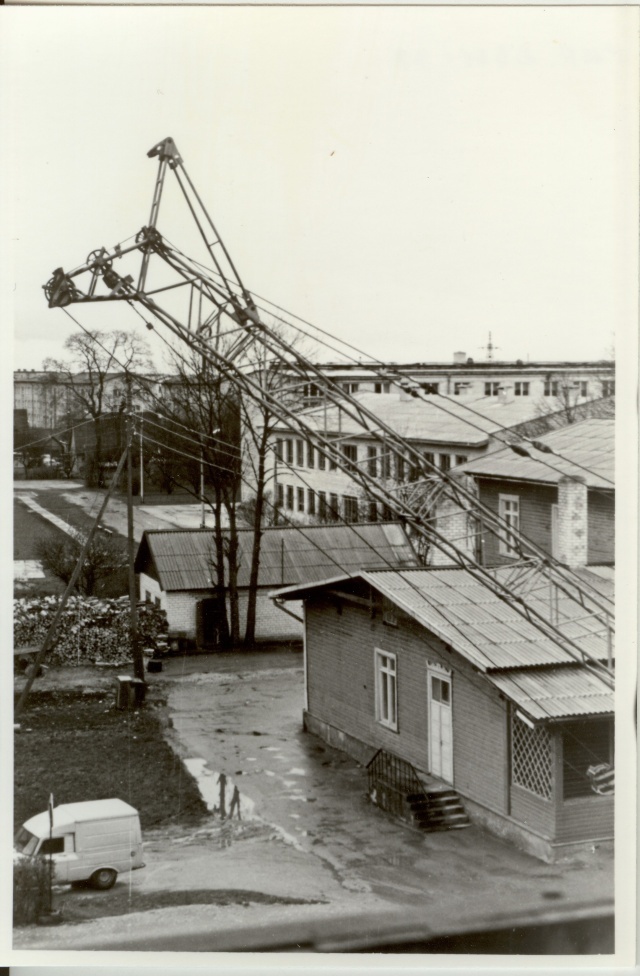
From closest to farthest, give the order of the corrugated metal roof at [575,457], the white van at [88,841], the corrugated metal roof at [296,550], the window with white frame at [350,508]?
the white van at [88,841] → the corrugated metal roof at [575,457] → the window with white frame at [350,508] → the corrugated metal roof at [296,550]

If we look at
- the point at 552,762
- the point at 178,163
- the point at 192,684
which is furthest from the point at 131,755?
the point at 178,163

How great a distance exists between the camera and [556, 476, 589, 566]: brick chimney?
6.62 m

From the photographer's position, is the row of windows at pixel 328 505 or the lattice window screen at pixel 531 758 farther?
the row of windows at pixel 328 505

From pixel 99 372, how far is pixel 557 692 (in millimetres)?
3860

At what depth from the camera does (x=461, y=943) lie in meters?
6.32

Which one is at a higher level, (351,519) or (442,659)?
(351,519)

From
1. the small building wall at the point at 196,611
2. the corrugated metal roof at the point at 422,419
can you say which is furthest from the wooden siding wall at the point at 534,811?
the corrugated metal roof at the point at 422,419

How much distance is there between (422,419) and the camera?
6902 mm

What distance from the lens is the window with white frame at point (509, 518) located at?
22.1 ft

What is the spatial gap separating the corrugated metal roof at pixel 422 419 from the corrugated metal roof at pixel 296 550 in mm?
754

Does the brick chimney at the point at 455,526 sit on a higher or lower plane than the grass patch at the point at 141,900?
higher

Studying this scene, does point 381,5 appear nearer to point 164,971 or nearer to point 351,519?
point 351,519

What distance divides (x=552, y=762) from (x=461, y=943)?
1308 millimetres

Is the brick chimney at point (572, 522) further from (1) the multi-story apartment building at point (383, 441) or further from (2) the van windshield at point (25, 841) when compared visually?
(2) the van windshield at point (25, 841)
